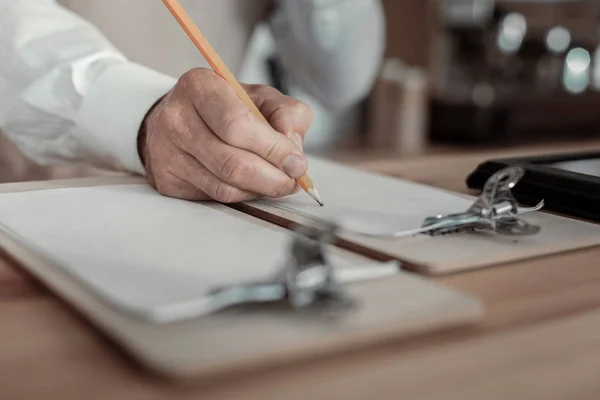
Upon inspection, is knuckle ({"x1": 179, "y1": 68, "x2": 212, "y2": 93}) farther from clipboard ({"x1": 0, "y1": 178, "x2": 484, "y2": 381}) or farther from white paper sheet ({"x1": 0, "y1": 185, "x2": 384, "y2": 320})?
clipboard ({"x1": 0, "y1": 178, "x2": 484, "y2": 381})

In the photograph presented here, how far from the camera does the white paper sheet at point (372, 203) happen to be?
49cm

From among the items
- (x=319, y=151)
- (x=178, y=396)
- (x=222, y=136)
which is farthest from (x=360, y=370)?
(x=319, y=151)

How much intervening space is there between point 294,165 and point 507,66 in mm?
1618

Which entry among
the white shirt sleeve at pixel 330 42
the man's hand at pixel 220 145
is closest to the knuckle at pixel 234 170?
the man's hand at pixel 220 145

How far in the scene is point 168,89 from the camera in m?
0.69

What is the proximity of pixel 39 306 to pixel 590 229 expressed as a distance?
346mm

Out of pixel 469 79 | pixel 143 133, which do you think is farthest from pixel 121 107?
pixel 469 79

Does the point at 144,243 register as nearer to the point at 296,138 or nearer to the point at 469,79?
the point at 296,138

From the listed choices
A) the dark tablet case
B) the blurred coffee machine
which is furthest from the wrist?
the blurred coffee machine

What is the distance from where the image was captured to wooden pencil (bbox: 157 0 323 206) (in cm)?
55

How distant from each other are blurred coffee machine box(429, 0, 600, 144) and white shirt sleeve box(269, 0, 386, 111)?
62 centimetres

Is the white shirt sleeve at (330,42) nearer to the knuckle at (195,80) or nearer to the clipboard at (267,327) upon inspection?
the knuckle at (195,80)

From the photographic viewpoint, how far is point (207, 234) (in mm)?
448

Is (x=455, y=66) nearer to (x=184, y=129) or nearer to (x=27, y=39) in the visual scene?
→ (x=27, y=39)
